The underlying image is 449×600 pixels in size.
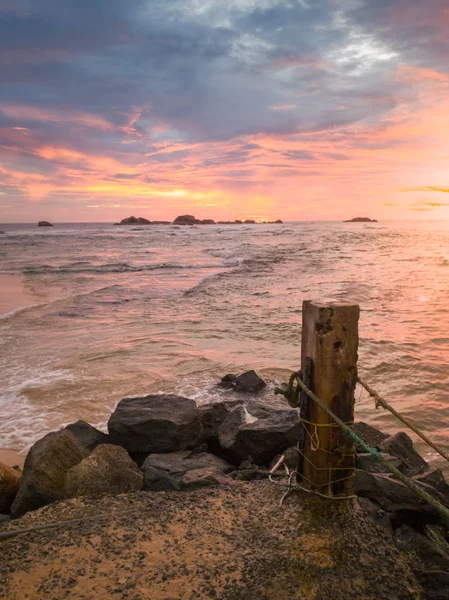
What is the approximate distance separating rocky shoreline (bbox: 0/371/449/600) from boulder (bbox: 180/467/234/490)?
0.03 feet

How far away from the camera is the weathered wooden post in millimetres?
3490

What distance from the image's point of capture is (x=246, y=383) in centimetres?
834

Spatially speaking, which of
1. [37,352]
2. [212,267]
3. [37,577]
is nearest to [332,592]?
[37,577]

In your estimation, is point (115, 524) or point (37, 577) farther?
point (115, 524)

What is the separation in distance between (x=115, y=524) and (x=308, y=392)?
190cm

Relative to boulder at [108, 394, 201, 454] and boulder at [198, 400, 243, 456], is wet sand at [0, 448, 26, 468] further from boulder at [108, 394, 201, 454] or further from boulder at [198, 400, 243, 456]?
boulder at [198, 400, 243, 456]

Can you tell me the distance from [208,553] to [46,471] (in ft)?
6.78

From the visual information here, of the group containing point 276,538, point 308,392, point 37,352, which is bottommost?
point 37,352

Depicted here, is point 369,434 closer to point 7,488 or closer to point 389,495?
point 389,495

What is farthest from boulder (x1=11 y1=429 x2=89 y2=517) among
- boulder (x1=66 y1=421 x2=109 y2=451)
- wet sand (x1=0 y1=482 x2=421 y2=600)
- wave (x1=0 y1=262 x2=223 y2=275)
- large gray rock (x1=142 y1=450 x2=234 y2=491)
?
wave (x1=0 y1=262 x2=223 y2=275)

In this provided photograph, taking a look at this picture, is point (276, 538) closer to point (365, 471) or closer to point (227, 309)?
point (365, 471)

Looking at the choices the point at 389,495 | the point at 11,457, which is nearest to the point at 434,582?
the point at 389,495

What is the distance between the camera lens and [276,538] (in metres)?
3.30

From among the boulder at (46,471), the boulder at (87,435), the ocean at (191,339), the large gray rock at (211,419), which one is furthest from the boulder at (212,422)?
the ocean at (191,339)
